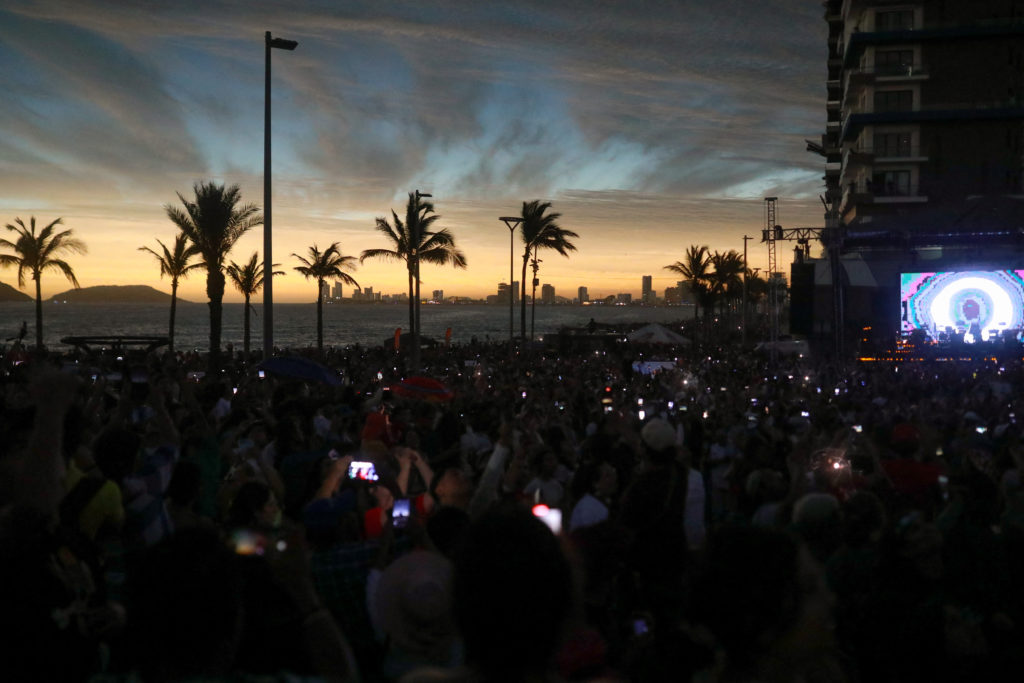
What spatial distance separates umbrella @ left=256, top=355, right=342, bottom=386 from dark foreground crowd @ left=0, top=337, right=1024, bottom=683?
2.88 metres

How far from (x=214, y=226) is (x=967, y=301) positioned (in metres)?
31.1

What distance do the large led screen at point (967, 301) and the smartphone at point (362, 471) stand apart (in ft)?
114

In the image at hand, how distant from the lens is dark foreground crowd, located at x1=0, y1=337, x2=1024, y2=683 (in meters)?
2.24

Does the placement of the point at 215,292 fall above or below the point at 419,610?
above

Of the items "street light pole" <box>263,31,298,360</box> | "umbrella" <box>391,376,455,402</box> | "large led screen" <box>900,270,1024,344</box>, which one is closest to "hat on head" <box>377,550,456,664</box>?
"umbrella" <box>391,376,455,402</box>

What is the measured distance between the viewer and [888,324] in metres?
44.9

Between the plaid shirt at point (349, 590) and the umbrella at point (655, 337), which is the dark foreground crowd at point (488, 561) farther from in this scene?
the umbrella at point (655, 337)

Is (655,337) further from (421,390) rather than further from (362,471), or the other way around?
(362,471)

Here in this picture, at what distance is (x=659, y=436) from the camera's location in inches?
194

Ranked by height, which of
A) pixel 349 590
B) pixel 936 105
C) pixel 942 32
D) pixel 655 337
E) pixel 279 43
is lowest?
pixel 349 590

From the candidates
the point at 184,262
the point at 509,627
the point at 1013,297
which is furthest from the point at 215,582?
the point at 184,262

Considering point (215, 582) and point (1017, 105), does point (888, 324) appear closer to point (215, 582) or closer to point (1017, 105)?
point (1017, 105)

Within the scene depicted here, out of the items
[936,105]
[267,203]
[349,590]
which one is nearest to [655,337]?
[267,203]

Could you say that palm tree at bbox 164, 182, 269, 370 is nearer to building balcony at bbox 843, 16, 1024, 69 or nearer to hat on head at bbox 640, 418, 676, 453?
hat on head at bbox 640, 418, 676, 453
